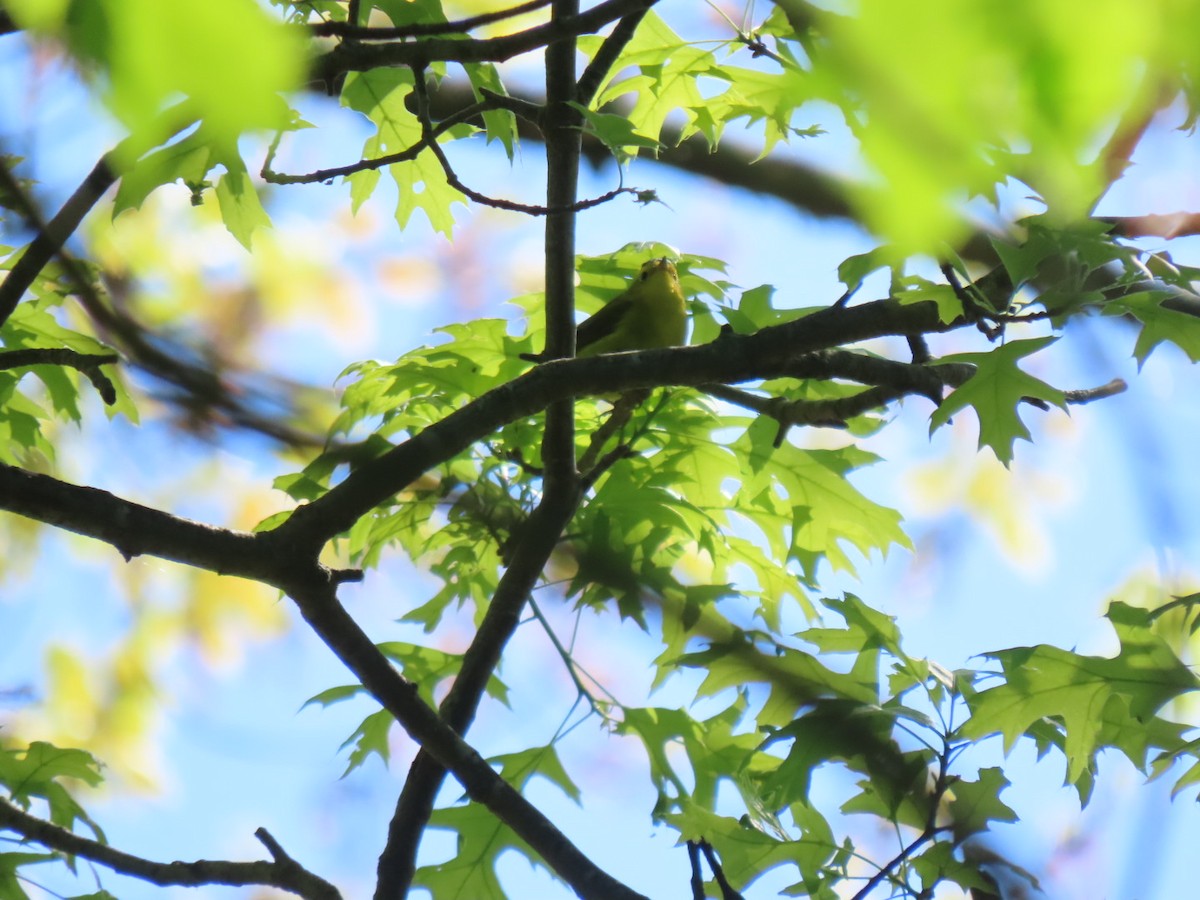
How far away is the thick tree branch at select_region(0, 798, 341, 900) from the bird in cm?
194

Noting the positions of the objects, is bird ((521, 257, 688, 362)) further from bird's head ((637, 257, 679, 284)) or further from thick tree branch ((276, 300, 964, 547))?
thick tree branch ((276, 300, 964, 547))

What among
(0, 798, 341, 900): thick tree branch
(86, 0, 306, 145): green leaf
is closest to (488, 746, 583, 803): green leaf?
(0, 798, 341, 900): thick tree branch

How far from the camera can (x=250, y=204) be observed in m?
2.73

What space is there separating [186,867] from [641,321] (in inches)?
87.9

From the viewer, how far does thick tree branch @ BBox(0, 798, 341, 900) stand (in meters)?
2.05

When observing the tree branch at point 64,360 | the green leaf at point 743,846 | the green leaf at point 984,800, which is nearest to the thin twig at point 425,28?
the tree branch at point 64,360

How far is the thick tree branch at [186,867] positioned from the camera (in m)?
2.05

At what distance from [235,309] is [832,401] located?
7.52 ft

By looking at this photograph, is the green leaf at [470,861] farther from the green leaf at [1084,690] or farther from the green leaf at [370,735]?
the green leaf at [1084,690]

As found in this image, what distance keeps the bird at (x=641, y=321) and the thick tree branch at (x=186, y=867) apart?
6.37 feet

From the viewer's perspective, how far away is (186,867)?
213cm

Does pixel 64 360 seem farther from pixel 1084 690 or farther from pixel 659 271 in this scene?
pixel 1084 690

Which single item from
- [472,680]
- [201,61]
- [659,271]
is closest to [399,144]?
[659,271]

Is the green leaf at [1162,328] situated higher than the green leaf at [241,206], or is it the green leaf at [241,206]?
the green leaf at [241,206]
